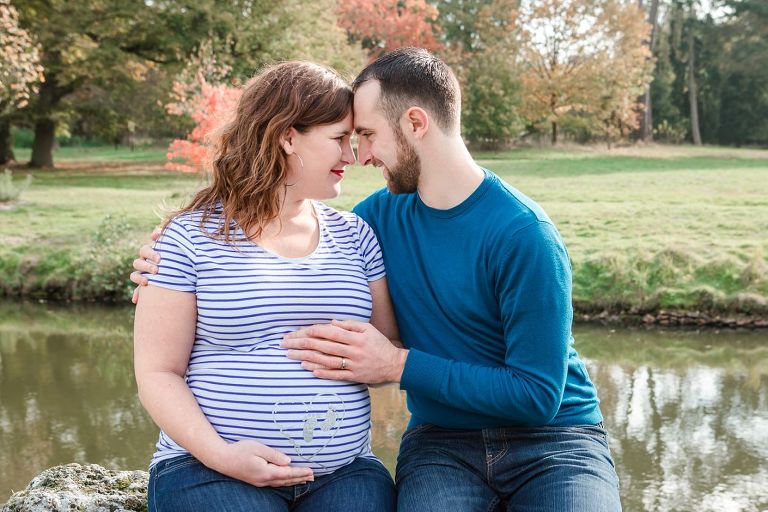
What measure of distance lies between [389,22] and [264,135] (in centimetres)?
2925

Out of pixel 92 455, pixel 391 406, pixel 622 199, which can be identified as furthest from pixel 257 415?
pixel 622 199

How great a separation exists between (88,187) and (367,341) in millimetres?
17441

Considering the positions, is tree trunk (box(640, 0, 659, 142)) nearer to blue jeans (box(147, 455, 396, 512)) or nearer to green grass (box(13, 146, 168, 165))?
green grass (box(13, 146, 168, 165))

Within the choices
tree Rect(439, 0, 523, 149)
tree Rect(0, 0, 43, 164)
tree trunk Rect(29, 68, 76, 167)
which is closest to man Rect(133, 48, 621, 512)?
tree Rect(0, 0, 43, 164)

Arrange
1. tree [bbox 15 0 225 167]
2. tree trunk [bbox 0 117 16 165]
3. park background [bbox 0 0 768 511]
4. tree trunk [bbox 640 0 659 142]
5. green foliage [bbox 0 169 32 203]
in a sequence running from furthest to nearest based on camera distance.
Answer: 1. tree trunk [bbox 640 0 659 142]
2. tree trunk [bbox 0 117 16 165]
3. tree [bbox 15 0 225 167]
4. green foliage [bbox 0 169 32 203]
5. park background [bbox 0 0 768 511]

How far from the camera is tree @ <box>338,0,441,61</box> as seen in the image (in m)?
30.5

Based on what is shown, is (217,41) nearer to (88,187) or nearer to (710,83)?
(88,187)

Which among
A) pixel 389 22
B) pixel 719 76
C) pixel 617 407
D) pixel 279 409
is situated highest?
pixel 389 22

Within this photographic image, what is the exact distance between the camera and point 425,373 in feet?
8.17

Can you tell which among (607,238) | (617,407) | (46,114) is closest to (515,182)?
(607,238)

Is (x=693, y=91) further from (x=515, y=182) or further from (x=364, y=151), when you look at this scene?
(x=364, y=151)

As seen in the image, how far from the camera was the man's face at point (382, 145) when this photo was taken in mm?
2664

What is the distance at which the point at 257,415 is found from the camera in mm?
2361

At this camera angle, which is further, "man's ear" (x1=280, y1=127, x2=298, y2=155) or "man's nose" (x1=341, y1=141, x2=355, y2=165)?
"man's nose" (x1=341, y1=141, x2=355, y2=165)
